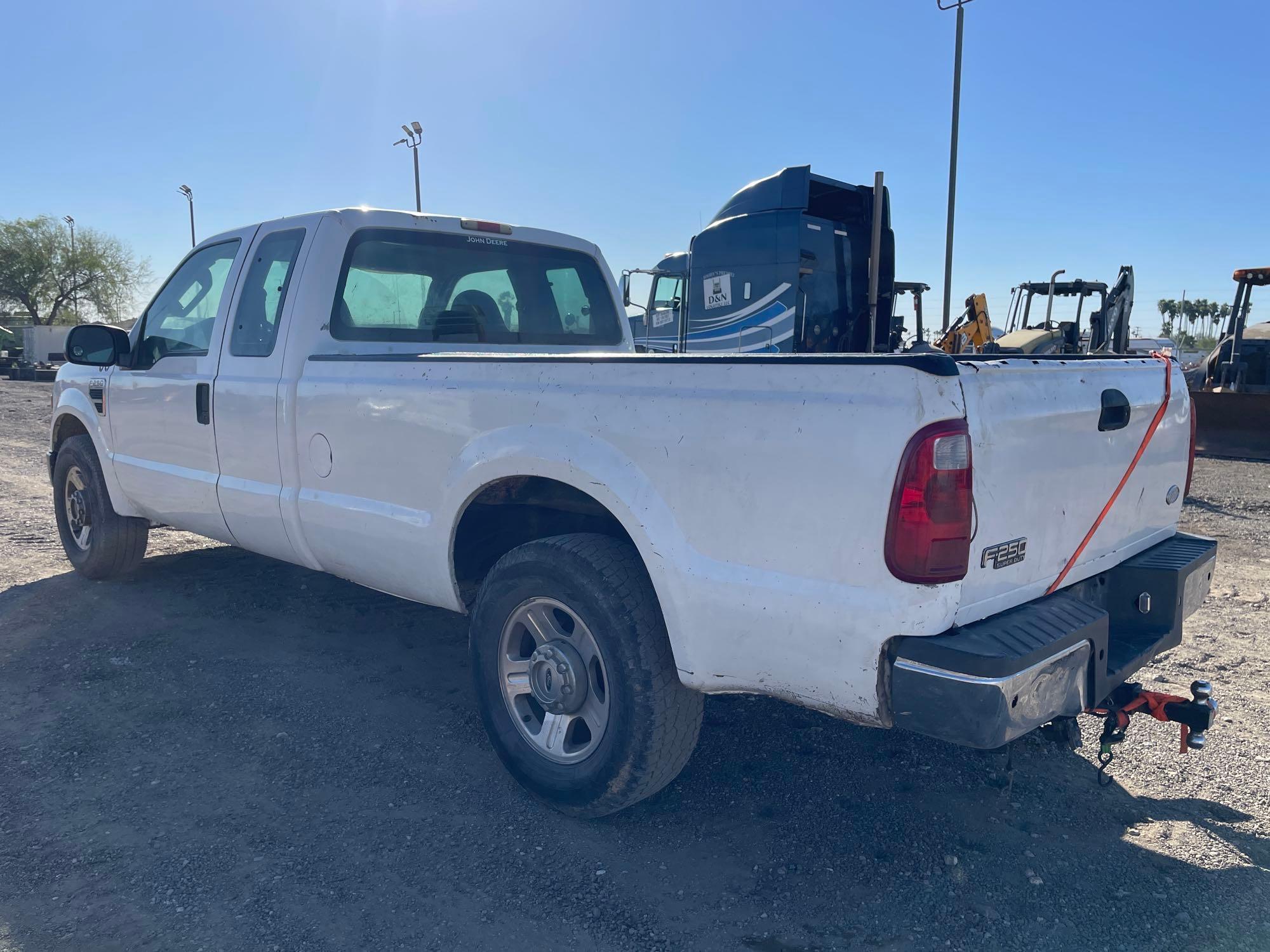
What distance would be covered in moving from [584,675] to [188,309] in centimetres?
336

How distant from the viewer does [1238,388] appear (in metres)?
15.2

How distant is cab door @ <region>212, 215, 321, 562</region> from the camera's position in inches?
167

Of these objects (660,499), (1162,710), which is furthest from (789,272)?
(660,499)

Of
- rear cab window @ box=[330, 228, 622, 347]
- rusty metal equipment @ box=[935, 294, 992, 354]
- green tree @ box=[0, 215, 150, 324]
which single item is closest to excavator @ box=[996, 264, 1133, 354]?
rusty metal equipment @ box=[935, 294, 992, 354]

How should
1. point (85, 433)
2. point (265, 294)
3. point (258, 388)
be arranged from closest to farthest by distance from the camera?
1. point (258, 388)
2. point (265, 294)
3. point (85, 433)

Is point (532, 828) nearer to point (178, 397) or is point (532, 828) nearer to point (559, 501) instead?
point (559, 501)

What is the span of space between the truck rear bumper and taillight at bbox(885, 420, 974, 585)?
190 millimetres

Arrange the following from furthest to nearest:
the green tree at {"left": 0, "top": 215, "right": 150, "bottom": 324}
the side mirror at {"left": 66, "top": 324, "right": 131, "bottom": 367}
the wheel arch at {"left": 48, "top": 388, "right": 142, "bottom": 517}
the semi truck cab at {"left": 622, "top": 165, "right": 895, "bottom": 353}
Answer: the green tree at {"left": 0, "top": 215, "right": 150, "bottom": 324} < the semi truck cab at {"left": 622, "top": 165, "right": 895, "bottom": 353} < the wheel arch at {"left": 48, "top": 388, "right": 142, "bottom": 517} < the side mirror at {"left": 66, "top": 324, "right": 131, "bottom": 367}

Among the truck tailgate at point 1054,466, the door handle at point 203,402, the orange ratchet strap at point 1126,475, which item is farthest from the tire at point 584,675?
the door handle at point 203,402

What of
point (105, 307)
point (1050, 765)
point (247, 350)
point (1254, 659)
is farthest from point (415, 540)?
point (105, 307)

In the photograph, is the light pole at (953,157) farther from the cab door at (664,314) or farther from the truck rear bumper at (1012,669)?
the truck rear bumper at (1012,669)

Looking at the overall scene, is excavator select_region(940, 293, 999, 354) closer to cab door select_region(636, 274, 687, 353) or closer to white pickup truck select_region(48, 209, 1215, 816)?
cab door select_region(636, 274, 687, 353)

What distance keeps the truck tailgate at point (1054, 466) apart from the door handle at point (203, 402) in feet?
11.8

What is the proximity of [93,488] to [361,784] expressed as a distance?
11.2 feet
